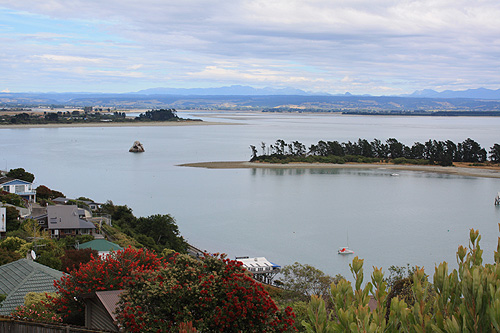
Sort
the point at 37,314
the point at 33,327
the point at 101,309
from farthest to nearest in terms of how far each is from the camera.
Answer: the point at 37,314, the point at 101,309, the point at 33,327

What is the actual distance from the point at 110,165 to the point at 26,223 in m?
34.3

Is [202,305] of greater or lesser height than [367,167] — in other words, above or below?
above

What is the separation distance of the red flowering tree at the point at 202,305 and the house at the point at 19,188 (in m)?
20.9

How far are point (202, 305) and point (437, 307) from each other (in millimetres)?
3087

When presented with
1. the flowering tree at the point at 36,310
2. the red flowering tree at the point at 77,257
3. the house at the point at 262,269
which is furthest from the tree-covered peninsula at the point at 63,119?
the flowering tree at the point at 36,310

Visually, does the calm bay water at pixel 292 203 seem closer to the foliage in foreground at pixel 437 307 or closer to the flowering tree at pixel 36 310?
the flowering tree at pixel 36 310

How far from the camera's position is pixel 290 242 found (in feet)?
75.7

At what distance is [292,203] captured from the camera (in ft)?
109

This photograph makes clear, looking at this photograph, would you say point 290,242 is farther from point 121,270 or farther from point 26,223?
point 121,270

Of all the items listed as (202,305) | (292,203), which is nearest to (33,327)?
(202,305)

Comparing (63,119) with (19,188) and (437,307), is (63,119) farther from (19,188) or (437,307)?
(437,307)

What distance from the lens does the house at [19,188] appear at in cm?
2514

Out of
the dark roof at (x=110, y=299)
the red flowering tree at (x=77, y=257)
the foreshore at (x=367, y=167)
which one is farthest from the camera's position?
the foreshore at (x=367, y=167)

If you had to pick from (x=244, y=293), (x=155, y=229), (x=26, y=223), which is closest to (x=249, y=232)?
(x=155, y=229)
